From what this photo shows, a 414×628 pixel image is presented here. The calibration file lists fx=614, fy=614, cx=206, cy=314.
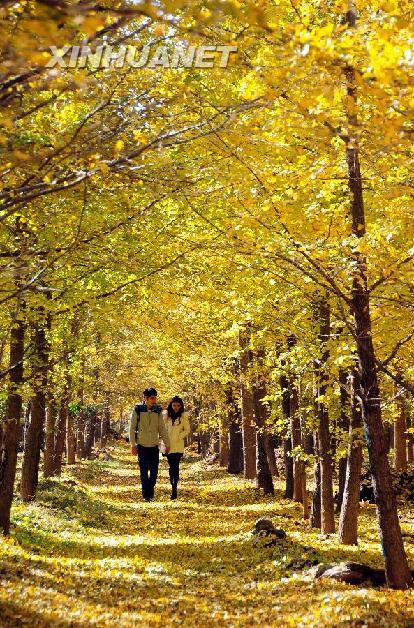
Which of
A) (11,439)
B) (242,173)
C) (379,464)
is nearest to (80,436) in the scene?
(11,439)

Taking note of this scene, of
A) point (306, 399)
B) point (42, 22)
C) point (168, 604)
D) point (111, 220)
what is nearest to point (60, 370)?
point (306, 399)

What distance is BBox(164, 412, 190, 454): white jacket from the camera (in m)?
14.0

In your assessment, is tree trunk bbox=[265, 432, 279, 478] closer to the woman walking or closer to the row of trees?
the woman walking

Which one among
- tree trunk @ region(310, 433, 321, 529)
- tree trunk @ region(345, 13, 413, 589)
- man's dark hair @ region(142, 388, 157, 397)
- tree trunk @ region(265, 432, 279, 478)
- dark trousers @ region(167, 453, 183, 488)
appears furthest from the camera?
tree trunk @ region(265, 432, 279, 478)

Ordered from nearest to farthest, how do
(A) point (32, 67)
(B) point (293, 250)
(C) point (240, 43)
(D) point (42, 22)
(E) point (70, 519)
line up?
(D) point (42, 22) < (A) point (32, 67) < (C) point (240, 43) < (B) point (293, 250) < (E) point (70, 519)

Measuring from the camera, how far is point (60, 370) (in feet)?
60.3

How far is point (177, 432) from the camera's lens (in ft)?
46.4

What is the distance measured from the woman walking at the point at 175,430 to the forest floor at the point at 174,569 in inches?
52.9

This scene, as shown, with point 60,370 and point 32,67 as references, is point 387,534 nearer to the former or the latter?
point 32,67

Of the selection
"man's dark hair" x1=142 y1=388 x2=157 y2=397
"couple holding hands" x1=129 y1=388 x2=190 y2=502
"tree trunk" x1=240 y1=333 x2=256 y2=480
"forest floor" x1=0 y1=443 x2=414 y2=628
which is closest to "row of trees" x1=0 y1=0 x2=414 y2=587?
"forest floor" x1=0 y1=443 x2=414 y2=628

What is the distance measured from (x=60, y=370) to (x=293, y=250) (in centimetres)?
1303

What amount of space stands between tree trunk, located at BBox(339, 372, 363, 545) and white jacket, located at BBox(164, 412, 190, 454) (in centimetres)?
475

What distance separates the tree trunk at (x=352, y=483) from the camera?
9656 millimetres

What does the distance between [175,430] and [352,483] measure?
5.38 meters
